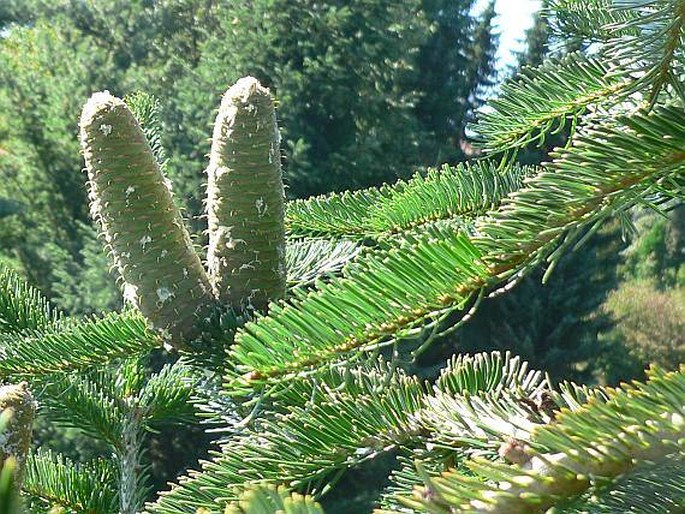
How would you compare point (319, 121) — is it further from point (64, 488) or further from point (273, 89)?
point (64, 488)

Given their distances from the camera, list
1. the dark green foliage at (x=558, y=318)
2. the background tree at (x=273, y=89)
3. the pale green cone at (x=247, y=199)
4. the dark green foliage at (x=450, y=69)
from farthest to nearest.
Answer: the dark green foliage at (x=450, y=69) < the dark green foliage at (x=558, y=318) < the background tree at (x=273, y=89) < the pale green cone at (x=247, y=199)

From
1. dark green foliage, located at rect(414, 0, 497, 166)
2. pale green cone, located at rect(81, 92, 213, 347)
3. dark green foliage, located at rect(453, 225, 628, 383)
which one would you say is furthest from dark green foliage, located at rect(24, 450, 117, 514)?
dark green foliage, located at rect(414, 0, 497, 166)

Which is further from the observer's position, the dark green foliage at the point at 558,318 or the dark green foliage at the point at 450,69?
the dark green foliage at the point at 450,69

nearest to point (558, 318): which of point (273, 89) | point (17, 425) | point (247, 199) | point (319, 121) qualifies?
point (319, 121)

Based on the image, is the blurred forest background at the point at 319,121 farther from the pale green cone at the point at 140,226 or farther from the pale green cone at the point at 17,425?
the pale green cone at the point at 17,425

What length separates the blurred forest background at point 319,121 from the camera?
555 cm

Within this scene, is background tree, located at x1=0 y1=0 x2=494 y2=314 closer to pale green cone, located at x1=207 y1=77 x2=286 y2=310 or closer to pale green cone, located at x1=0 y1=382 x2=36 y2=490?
pale green cone, located at x1=207 y1=77 x2=286 y2=310

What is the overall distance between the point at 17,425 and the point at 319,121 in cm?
556

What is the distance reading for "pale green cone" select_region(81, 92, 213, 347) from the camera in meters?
0.52

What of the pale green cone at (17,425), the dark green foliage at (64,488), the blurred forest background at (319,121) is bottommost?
the dark green foliage at (64,488)

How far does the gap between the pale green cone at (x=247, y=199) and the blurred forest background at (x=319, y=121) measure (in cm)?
443

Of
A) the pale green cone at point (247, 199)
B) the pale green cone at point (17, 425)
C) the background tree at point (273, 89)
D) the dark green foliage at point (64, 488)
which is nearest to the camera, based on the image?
the pale green cone at point (17, 425)

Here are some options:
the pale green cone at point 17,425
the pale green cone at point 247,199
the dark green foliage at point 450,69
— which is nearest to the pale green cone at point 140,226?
the pale green cone at point 247,199

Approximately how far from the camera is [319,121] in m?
5.81
